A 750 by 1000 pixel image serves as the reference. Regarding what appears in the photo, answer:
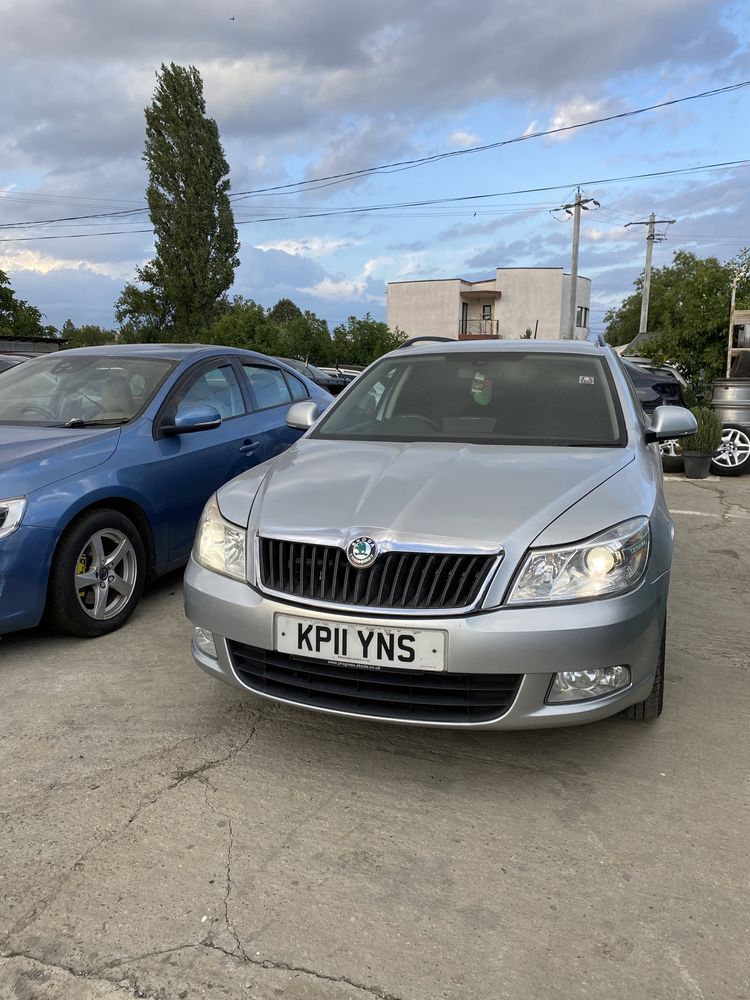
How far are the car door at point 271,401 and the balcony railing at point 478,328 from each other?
55.5 meters

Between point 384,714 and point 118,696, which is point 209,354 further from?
point 384,714

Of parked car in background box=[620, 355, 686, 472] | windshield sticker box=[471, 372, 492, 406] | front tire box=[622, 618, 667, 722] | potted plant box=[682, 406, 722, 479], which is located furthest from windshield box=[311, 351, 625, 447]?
parked car in background box=[620, 355, 686, 472]

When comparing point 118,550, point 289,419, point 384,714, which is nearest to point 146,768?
point 384,714

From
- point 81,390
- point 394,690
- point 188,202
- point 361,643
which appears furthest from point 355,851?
point 188,202

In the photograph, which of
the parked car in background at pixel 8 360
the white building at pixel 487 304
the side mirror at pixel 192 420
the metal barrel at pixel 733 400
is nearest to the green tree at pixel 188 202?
the white building at pixel 487 304

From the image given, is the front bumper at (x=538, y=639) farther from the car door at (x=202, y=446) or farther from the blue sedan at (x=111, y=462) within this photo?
the car door at (x=202, y=446)

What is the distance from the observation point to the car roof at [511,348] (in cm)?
404

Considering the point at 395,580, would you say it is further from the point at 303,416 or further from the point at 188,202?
the point at 188,202

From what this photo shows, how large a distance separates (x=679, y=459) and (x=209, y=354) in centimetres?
723

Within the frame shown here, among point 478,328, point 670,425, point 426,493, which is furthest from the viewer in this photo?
point 478,328

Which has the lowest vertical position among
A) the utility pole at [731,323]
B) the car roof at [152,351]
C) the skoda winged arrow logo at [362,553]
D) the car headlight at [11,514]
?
the car headlight at [11,514]

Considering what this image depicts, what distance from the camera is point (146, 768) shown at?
2.69 meters

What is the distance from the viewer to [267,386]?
18.5 ft

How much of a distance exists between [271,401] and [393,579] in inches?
136
